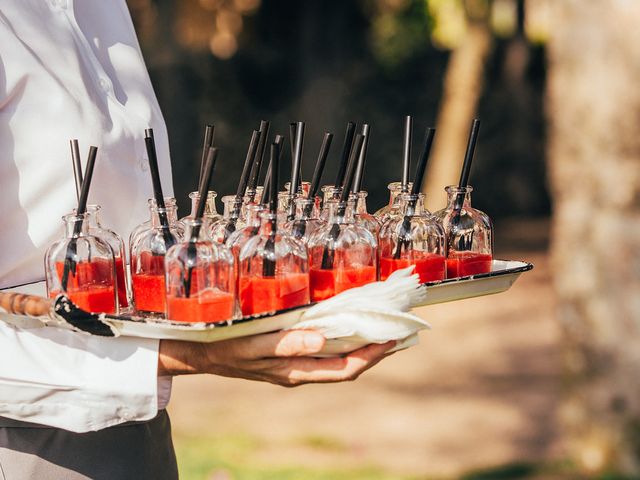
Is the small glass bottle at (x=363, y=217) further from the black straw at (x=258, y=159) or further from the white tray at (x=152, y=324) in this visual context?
the white tray at (x=152, y=324)

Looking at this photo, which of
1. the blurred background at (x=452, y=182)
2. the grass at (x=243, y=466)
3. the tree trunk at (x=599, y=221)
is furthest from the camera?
the grass at (x=243, y=466)

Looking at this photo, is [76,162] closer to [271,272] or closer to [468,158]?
[271,272]

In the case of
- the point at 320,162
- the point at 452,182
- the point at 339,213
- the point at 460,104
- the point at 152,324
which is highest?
the point at 460,104

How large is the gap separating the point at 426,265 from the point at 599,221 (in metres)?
3.09

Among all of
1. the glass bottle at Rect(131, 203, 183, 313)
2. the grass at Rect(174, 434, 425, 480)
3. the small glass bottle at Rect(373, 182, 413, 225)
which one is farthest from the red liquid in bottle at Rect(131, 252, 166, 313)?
the grass at Rect(174, 434, 425, 480)

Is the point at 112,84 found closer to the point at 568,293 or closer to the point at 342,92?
the point at 568,293

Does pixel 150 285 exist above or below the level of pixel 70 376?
above

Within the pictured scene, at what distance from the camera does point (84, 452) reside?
6.50 feet

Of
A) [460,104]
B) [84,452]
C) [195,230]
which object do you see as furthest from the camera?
[460,104]

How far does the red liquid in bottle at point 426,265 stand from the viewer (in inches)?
79.3

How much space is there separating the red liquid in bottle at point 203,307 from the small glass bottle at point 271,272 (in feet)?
0.30

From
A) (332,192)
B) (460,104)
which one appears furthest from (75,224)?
(460,104)

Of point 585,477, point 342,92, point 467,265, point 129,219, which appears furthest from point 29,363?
point 342,92

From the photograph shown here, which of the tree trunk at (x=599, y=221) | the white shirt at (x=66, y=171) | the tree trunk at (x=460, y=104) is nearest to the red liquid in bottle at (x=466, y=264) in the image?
the white shirt at (x=66, y=171)
